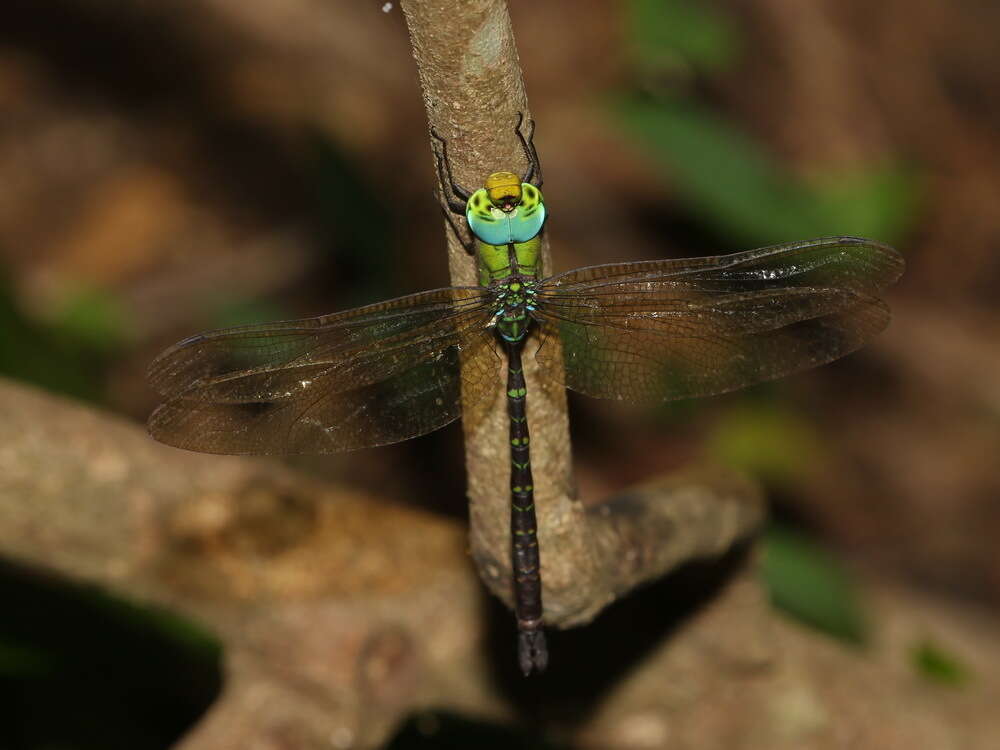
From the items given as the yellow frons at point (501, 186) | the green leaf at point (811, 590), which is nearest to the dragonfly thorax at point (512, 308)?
the yellow frons at point (501, 186)

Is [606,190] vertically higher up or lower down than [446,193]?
higher up

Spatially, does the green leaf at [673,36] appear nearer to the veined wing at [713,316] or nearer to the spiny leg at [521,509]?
the veined wing at [713,316]

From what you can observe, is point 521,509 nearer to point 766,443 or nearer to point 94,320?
point 766,443

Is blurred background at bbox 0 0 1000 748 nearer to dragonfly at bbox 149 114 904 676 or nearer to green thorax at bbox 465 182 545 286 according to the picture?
dragonfly at bbox 149 114 904 676

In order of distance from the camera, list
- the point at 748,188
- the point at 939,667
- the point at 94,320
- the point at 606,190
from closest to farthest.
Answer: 1. the point at 939,667
2. the point at 748,188
3. the point at 94,320
4. the point at 606,190

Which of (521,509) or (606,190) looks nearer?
(521,509)

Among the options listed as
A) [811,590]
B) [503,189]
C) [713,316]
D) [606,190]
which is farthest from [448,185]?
[606,190]
